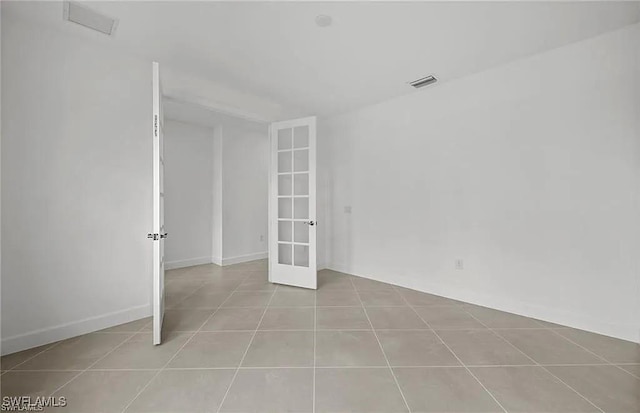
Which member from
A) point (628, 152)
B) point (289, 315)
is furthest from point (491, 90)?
point (289, 315)

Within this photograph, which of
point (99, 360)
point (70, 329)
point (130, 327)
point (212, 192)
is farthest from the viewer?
point (212, 192)

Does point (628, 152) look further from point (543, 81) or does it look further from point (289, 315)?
point (289, 315)

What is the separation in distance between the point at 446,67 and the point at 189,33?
8.27ft

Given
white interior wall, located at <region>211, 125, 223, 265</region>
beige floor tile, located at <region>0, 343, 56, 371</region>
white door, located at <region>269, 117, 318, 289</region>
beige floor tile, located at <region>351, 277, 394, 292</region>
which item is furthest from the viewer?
white interior wall, located at <region>211, 125, 223, 265</region>

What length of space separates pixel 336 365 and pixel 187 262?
12.3 ft

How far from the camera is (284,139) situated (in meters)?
3.74

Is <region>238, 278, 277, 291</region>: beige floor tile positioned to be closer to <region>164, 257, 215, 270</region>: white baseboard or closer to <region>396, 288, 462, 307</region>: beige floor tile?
<region>164, 257, 215, 270</region>: white baseboard

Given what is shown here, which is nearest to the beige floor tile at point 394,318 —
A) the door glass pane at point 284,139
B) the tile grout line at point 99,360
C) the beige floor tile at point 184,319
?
the beige floor tile at point 184,319

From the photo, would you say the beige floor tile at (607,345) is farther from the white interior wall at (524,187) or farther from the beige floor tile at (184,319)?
the beige floor tile at (184,319)

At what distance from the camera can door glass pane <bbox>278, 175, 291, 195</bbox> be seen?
374cm

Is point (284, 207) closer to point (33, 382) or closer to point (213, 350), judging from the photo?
point (213, 350)

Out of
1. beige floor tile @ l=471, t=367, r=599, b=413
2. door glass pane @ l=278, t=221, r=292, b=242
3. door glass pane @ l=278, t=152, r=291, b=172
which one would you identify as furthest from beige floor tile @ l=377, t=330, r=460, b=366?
door glass pane @ l=278, t=152, r=291, b=172

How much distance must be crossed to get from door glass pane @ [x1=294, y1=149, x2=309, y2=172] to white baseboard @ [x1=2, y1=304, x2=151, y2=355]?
7.67 feet

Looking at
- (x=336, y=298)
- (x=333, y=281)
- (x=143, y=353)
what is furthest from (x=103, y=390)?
(x=333, y=281)
